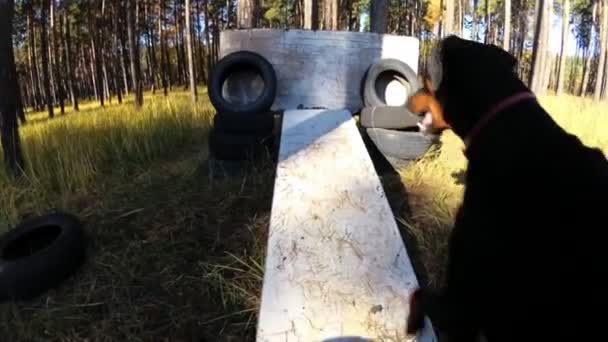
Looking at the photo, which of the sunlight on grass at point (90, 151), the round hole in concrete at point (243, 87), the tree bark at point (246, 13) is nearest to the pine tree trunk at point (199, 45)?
the tree bark at point (246, 13)

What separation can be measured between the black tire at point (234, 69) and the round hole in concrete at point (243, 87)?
0.94 feet

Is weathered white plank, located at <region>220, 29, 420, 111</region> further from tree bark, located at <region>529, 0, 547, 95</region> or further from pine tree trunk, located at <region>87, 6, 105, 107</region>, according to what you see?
pine tree trunk, located at <region>87, 6, 105, 107</region>

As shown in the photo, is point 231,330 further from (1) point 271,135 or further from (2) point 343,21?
(2) point 343,21

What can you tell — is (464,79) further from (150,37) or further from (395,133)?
(150,37)

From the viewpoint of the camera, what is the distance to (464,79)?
6.29 ft

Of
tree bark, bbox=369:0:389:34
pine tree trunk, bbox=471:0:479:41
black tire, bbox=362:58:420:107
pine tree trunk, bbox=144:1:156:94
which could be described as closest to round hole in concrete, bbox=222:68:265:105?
black tire, bbox=362:58:420:107

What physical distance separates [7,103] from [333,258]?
14.9 feet

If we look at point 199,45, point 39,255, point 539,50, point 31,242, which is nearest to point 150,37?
point 199,45

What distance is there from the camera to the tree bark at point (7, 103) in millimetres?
5492

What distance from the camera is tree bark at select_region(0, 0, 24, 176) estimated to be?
5.49 metres

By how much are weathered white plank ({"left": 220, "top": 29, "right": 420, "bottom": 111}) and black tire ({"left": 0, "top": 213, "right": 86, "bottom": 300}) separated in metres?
3.27

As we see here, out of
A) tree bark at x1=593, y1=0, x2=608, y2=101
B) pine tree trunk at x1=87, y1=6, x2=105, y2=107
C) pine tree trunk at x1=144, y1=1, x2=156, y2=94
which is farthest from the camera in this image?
pine tree trunk at x1=144, y1=1, x2=156, y2=94

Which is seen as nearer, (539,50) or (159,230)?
(159,230)

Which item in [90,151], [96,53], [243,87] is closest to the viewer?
[90,151]
